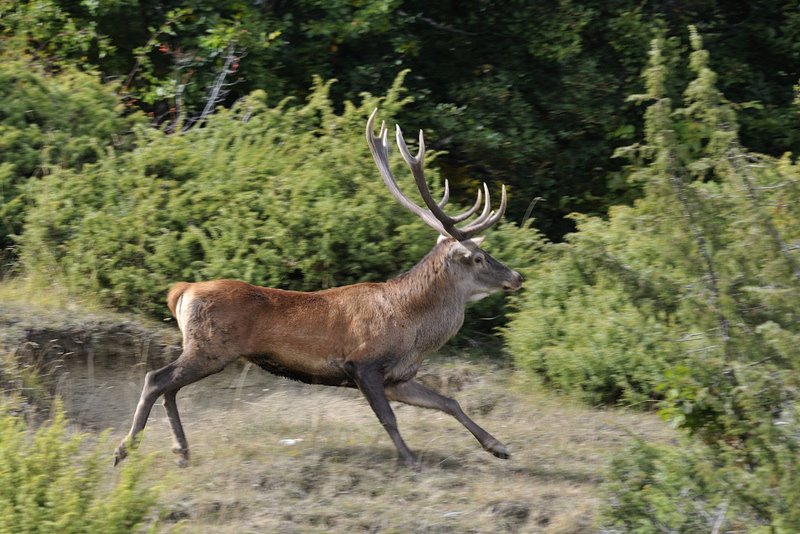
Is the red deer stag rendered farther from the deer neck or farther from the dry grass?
the dry grass

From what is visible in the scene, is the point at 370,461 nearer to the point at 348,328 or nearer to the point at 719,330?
the point at 348,328

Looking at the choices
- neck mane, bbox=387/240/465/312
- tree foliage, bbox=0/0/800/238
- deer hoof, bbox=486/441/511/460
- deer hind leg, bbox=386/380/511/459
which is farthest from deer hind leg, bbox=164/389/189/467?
tree foliage, bbox=0/0/800/238

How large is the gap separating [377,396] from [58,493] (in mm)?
2675

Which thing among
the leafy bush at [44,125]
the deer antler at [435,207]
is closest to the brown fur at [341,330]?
the deer antler at [435,207]

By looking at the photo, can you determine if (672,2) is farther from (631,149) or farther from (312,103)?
(631,149)

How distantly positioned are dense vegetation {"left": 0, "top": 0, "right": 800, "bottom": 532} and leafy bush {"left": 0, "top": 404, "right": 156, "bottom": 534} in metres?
2.92

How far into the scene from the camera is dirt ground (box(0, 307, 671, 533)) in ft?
24.7

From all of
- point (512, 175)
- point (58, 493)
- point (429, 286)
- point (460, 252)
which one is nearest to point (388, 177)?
point (460, 252)

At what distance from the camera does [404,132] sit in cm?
1435

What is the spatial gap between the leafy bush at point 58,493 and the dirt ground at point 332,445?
22 centimetres

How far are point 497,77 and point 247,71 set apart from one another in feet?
10.3

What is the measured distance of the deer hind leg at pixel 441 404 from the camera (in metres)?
8.52

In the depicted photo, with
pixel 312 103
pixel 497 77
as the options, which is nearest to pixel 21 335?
pixel 312 103

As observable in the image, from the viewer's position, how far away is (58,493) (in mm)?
6082
